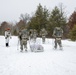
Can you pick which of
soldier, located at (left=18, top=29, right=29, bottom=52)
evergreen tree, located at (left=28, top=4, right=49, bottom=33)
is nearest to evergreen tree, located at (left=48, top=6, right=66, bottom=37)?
evergreen tree, located at (left=28, top=4, right=49, bottom=33)

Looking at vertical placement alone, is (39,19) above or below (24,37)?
above

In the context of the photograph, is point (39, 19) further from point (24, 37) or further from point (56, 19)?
point (24, 37)

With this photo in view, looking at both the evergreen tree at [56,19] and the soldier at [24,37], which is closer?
the soldier at [24,37]

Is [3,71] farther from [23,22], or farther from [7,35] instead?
[23,22]

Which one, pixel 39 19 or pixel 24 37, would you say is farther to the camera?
pixel 39 19

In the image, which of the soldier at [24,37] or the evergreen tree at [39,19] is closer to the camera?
the soldier at [24,37]

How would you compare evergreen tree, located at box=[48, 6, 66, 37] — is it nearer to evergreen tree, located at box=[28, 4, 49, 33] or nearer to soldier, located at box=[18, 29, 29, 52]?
evergreen tree, located at box=[28, 4, 49, 33]

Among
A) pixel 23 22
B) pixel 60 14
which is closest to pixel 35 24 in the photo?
pixel 60 14

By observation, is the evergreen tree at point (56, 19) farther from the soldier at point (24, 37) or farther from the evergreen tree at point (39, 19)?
the soldier at point (24, 37)

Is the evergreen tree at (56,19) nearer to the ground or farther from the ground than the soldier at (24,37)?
farther from the ground

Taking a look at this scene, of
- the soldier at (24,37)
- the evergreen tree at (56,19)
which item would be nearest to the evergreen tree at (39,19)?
the evergreen tree at (56,19)

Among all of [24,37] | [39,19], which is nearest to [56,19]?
[39,19]

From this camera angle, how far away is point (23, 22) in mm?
86000

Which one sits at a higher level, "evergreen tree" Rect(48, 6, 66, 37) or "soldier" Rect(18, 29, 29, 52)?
"evergreen tree" Rect(48, 6, 66, 37)
